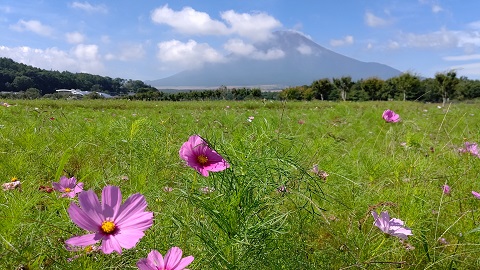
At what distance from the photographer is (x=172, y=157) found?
1.84 metres

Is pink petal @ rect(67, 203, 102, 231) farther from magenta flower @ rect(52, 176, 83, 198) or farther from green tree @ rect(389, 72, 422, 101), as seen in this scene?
green tree @ rect(389, 72, 422, 101)

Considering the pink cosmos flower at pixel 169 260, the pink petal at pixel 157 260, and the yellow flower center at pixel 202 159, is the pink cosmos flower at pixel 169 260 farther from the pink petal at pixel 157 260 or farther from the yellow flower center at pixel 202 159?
the yellow flower center at pixel 202 159

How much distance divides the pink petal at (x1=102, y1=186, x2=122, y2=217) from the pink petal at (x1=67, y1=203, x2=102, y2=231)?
25mm

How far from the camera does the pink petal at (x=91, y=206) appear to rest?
0.74 metres

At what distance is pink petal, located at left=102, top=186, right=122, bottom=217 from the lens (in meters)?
0.77

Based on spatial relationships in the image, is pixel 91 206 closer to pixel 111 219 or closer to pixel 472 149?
pixel 111 219

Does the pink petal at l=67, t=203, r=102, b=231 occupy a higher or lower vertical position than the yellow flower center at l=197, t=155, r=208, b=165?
lower

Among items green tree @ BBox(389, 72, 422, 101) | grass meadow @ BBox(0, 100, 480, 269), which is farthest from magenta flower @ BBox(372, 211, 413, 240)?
green tree @ BBox(389, 72, 422, 101)

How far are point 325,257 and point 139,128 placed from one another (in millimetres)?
1223

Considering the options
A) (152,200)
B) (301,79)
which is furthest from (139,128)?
(301,79)

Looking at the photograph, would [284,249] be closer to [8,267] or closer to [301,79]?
[8,267]

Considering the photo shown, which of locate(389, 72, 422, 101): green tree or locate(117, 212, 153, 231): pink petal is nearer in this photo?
locate(117, 212, 153, 231): pink petal

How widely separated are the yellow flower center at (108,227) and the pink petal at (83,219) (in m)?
0.01

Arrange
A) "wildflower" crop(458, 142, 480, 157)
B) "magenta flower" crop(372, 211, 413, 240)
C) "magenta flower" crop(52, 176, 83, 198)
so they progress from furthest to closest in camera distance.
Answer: "wildflower" crop(458, 142, 480, 157), "magenta flower" crop(52, 176, 83, 198), "magenta flower" crop(372, 211, 413, 240)
